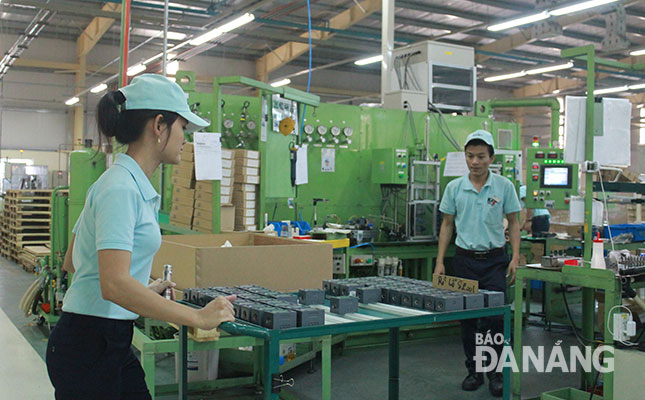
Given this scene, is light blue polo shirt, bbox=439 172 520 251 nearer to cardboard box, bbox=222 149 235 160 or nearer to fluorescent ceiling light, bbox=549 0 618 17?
cardboard box, bbox=222 149 235 160

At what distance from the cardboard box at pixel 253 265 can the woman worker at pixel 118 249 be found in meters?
1.23

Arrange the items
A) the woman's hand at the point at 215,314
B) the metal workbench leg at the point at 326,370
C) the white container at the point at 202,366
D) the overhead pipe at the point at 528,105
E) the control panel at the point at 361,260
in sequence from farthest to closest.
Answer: the overhead pipe at the point at 528,105
the control panel at the point at 361,260
the white container at the point at 202,366
the metal workbench leg at the point at 326,370
the woman's hand at the point at 215,314

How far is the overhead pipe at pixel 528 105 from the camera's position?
642 cm

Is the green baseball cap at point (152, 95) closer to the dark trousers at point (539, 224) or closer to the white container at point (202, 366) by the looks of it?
the white container at point (202, 366)

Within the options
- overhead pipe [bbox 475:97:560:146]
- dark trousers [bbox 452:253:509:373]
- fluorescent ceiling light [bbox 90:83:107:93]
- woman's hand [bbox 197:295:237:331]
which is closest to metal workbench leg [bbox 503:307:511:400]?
woman's hand [bbox 197:295:237:331]

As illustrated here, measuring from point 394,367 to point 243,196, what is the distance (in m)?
2.05

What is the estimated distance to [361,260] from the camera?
514 cm

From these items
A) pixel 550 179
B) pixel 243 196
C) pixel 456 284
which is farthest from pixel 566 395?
pixel 550 179

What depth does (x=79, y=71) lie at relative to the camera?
14312 millimetres

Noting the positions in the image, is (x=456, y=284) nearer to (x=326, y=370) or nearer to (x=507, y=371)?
(x=507, y=371)

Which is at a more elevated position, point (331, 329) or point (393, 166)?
point (393, 166)

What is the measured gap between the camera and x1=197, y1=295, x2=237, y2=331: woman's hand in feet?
4.89

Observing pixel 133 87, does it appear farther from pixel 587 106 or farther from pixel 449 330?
pixel 449 330

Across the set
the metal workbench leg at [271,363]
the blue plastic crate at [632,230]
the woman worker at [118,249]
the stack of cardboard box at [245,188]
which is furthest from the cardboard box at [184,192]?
the blue plastic crate at [632,230]
